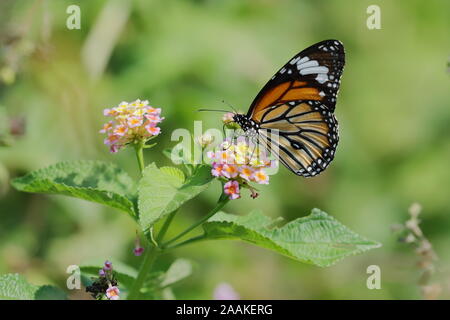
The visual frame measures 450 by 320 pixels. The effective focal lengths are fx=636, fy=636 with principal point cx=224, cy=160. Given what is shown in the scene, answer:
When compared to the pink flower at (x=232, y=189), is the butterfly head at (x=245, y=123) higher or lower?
higher

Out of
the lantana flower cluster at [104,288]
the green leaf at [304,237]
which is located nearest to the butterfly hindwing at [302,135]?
the green leaf at [304,237]

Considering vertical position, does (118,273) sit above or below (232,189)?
below

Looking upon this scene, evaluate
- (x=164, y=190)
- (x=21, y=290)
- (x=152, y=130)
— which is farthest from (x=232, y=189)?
(x=21, y=290)

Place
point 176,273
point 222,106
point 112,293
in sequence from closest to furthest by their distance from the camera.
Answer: point 112,293
point 176,273
point 222,106

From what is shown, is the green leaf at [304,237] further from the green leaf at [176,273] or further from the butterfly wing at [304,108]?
the butterfly wing at [304,108]

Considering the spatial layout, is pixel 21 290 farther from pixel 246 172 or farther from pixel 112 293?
pixel 246 172
